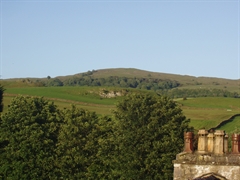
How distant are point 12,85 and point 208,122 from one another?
3409 inches

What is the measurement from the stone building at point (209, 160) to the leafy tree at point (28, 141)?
110 feet

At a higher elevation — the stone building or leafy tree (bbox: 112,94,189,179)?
the stone building

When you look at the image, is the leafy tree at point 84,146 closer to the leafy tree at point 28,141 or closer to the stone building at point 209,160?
the leafy tree at point 28,141

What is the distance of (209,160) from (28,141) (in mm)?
35683

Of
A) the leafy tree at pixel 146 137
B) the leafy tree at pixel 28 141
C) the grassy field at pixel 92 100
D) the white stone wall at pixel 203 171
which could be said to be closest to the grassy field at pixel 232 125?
the grassy field at pixel 92 100

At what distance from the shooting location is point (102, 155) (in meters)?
45.3

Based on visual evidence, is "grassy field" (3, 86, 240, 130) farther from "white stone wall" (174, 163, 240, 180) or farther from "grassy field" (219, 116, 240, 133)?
"white stone wall" (174, 163, 240, 180)

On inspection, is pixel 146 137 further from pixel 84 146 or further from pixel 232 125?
pixel 232 125

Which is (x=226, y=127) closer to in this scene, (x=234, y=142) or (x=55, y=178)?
(x=55, y=178)

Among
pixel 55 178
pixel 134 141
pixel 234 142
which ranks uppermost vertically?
pixel 234 142

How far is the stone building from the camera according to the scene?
12.7 meters

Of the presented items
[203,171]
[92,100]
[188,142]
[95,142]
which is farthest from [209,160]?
[92,100]

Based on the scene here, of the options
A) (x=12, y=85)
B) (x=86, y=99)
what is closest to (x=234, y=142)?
(x=86, y=99)

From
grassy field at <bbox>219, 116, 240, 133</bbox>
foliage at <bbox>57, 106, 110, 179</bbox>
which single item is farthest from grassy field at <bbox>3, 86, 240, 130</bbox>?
foliage at <bbox>57, 106, 110, 179</bbox>
